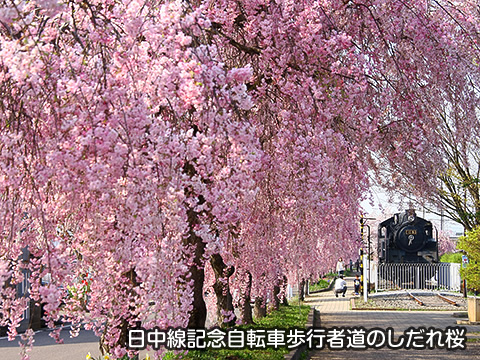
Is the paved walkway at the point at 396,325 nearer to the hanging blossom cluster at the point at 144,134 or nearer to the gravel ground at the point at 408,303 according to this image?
the gravel ground at the point at 408,303

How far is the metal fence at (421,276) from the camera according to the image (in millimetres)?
36125

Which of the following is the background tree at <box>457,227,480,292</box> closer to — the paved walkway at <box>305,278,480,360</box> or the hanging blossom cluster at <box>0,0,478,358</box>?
the paved walkway at <box>305,278,480,360</box>

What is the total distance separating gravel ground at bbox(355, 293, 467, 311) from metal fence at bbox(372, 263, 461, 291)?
1684 millimetres

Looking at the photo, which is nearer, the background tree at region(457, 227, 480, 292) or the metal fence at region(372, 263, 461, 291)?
the background tree at region(457, 227, 480, 292)

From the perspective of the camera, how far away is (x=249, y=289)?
13469mm

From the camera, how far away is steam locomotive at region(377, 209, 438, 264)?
3659 centimetres

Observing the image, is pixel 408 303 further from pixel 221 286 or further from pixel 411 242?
pixel 221 286

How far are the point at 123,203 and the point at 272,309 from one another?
20.0 m

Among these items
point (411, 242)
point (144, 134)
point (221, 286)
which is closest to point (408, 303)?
point (411, 242)

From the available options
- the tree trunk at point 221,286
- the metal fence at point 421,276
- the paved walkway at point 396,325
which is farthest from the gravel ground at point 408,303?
the tree trunk at point 221,286

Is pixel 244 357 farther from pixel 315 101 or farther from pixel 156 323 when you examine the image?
pixel 156 323

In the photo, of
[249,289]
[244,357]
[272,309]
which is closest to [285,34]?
[244,357]

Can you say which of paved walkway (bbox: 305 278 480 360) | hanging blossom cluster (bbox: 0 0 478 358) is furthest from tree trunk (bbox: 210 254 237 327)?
hanging blossom cluster (bbox: 0 0 478 358)

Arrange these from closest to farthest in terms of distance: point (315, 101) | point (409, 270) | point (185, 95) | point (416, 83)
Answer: point (185, 95), point (315, 101), point (416, 83), point (409, 270)
